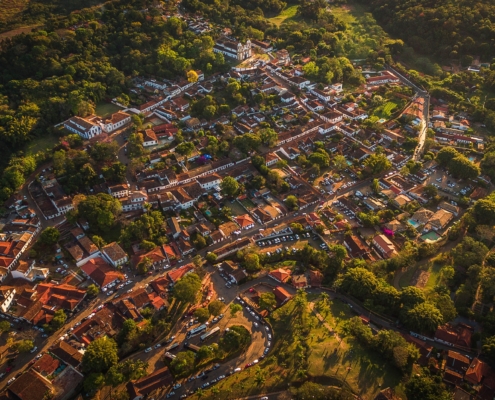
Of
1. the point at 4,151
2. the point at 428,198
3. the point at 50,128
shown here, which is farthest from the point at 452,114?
the point at 4,151

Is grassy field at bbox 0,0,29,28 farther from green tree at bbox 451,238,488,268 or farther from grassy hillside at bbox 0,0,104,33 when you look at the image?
green tree at bbox 451,238,488,268

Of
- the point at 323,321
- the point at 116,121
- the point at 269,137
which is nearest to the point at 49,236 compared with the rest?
the point at 116,121

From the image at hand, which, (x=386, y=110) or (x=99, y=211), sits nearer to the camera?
(x=99, y=211)

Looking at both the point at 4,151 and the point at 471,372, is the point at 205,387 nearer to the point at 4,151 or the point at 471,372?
the point at 471,372

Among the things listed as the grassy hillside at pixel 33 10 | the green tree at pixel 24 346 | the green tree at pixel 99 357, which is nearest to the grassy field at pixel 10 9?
the grassy hillside at pixel 33 10

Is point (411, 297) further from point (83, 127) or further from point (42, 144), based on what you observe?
point (42, 144)
